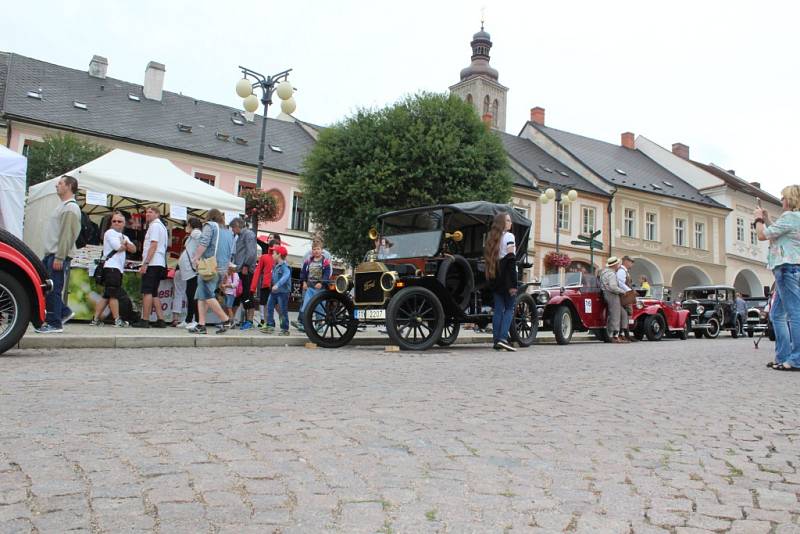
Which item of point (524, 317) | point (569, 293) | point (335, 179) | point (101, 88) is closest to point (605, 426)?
point (524, 317)

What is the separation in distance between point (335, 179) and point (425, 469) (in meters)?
22.7

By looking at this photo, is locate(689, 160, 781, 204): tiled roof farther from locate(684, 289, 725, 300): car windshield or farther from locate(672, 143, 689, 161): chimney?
locate(684, 289, 725, 300): car windshield

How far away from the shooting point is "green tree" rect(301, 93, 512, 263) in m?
24.7

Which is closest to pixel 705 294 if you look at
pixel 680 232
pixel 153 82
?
pixel 680 232

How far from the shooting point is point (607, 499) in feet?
8.74

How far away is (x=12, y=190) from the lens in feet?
37.1

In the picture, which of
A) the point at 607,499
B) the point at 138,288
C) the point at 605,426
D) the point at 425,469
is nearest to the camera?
the point at 607,499

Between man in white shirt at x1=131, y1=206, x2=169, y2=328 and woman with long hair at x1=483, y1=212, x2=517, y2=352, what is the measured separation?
5.24m

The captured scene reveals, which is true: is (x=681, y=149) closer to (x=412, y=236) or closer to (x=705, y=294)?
(x=705, y=294)

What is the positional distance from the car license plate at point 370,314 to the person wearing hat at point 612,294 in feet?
21.8

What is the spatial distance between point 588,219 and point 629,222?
3.45 metres

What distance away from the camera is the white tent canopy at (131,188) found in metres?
12.1

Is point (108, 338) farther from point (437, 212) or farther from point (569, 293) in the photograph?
point (569, 293)

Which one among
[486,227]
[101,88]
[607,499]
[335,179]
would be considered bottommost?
[607,499]
